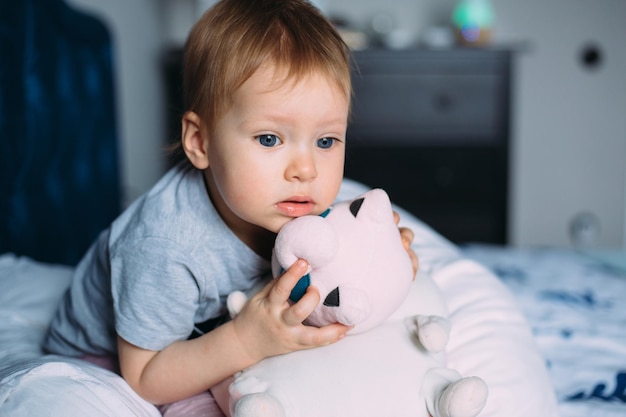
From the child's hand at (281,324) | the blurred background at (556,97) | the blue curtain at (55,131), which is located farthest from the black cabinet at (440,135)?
the child's hand at (281,324)

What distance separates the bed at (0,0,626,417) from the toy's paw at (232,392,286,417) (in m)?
0.17

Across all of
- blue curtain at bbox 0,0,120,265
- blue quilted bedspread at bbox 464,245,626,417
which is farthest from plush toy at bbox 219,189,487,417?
blue curtain at bbox 0,0,120,265

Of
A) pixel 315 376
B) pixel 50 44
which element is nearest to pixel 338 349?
pixel 315 376

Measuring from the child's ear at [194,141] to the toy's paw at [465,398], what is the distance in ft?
1.30

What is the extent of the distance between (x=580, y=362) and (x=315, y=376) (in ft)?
2.02

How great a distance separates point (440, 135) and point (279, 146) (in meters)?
2.02

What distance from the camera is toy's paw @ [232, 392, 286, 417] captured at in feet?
2.00

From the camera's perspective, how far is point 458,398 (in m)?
0.64

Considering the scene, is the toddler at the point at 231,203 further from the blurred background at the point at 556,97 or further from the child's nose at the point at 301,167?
the blurred background at the point at 556,97

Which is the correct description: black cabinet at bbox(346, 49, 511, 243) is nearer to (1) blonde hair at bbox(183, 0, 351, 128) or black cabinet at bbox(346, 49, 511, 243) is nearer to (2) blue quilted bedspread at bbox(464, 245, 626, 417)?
(2) blue quilted bedspread at bbox(464, 245, 626, 417)

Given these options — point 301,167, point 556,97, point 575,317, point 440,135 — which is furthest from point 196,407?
point 556,97

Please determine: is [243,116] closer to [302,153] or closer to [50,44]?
[302,153]

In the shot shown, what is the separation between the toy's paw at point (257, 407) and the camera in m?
0.61

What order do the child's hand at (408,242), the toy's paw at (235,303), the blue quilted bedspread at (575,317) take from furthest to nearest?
1. the blue quilted bedspread at (575,317)
2. the child's hand at (408,242)
3. the toy's paw at (235,303)
